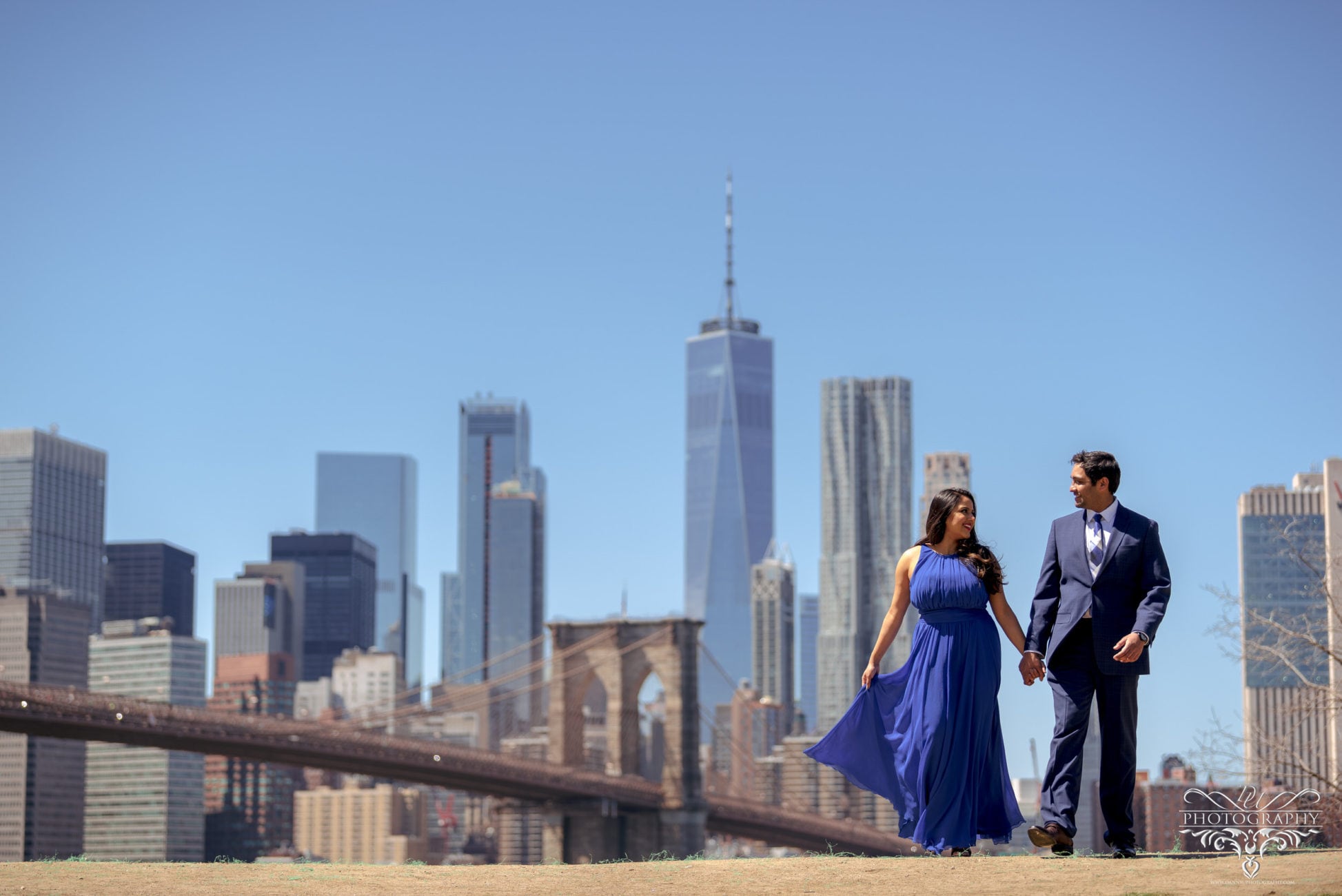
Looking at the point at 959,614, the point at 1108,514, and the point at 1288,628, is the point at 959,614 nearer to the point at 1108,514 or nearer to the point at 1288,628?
the point at 1108,514

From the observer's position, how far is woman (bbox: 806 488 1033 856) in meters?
10.7

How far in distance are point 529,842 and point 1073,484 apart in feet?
518

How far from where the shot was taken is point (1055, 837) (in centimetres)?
1023

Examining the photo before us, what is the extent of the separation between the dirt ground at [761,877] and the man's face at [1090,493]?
1818 millimetres

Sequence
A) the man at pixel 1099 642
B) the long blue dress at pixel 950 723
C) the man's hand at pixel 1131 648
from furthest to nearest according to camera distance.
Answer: the long blue dress at pixel 950 723
the man at pixel 1099 642
the man's hand at pixel 1131 648

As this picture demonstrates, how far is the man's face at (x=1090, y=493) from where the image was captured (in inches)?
407

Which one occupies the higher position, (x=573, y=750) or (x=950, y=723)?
(x=950, y=723)

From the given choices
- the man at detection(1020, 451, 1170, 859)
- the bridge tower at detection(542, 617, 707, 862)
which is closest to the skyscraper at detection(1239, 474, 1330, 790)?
the man at detection(1020, 451, 1170, 859)

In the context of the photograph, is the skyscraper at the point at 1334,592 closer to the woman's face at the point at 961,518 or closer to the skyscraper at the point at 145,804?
the woman's face at the point at 961,518

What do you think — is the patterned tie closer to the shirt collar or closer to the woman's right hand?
the shirt collar

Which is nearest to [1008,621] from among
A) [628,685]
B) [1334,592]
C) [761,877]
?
[761,877]

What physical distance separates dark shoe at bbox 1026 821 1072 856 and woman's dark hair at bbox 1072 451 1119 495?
5.79 feet

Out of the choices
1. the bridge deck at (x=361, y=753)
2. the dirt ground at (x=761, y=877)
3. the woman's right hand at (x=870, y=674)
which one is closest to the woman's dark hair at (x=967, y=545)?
the woman's right hand at (x=870, y=674)

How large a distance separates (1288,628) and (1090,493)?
8.91 m
